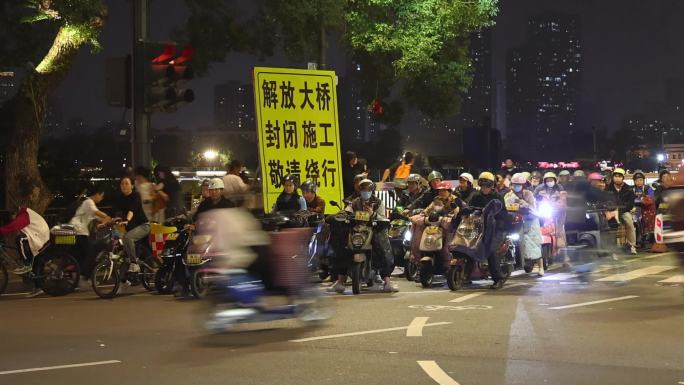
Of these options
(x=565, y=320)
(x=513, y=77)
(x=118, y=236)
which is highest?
(x=513, y=77)

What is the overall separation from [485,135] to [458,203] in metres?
8.21

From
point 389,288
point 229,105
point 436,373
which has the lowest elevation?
point 436,373

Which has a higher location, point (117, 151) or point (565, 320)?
point (117, 151)

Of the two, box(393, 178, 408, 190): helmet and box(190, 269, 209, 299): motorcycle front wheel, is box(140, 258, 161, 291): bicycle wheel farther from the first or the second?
box(393, 178, 408, 190): helmet

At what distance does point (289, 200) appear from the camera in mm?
16250

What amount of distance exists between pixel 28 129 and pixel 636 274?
12747 millimetres

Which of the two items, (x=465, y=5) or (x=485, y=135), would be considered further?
(x=465, y=5)

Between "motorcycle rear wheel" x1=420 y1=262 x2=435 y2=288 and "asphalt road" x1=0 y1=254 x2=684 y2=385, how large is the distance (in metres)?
0.84

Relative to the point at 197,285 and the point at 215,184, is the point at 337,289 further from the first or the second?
the point at 215,184

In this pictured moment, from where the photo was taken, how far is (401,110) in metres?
29.2

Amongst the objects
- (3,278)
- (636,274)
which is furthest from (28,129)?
(636,274)

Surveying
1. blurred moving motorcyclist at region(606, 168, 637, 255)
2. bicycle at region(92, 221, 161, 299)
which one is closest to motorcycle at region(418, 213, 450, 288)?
bicycle at region(92, 221, 161, 299)

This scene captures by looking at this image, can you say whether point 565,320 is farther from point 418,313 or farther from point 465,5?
point 465,5

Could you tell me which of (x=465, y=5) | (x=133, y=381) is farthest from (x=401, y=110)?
(x=133, y=381)
